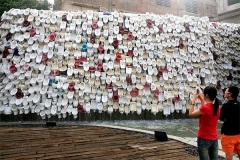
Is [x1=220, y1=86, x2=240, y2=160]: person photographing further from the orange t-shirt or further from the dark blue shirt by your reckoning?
the orange t-shirt

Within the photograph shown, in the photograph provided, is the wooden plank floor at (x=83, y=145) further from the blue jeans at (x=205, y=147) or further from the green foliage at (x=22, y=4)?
the green foliage at (x=22, y=4)

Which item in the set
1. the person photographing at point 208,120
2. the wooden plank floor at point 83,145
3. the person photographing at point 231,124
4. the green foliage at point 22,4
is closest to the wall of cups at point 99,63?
the wooden plank floor at point 83,145

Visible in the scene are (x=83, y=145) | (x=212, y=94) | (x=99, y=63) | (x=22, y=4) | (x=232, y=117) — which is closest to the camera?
(x=212, y=94)

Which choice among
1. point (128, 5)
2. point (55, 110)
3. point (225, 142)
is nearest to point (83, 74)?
point (55, 110)

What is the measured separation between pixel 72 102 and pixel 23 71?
1734 mm

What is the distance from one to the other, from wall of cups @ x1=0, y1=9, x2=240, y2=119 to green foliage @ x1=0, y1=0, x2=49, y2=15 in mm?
7156

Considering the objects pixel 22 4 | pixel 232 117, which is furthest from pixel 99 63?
pixel 22 4

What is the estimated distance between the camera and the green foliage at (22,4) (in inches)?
532

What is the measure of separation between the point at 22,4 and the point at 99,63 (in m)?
10.2

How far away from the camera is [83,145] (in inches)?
167

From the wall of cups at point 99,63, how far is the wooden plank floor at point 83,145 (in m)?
1.70

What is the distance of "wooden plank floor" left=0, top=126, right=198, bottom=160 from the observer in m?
3.65

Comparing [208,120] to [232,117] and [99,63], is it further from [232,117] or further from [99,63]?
[99,63]

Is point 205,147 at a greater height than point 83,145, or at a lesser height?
greater
